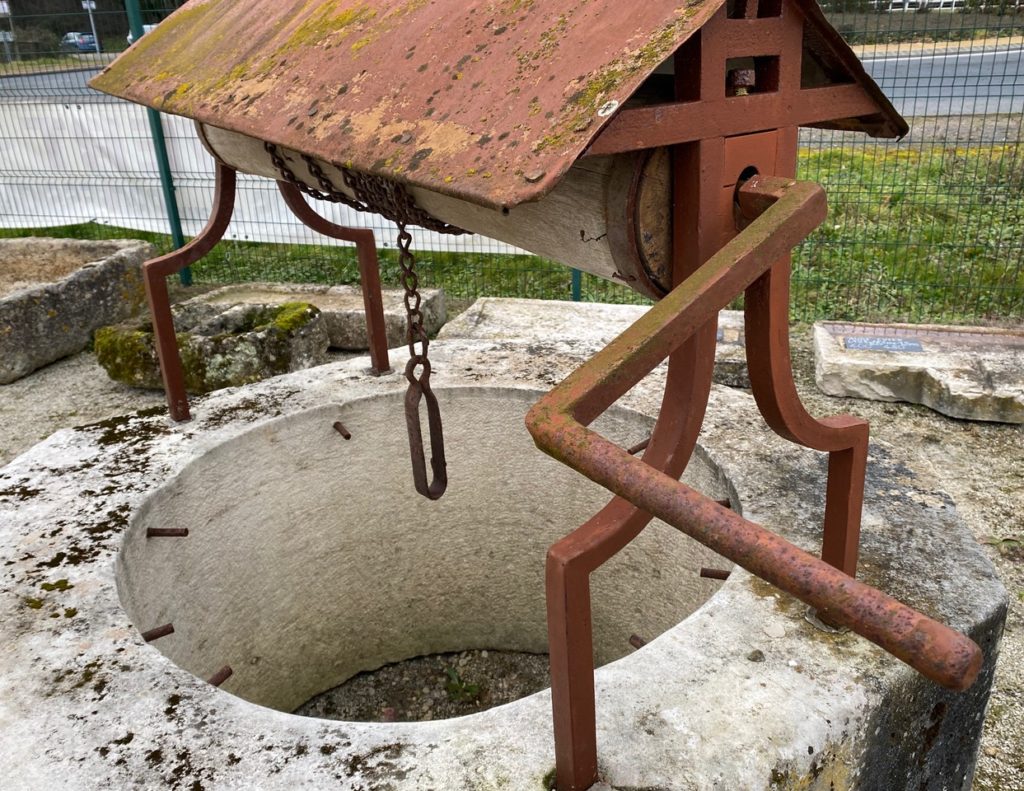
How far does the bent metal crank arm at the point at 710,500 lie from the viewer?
2.69ft

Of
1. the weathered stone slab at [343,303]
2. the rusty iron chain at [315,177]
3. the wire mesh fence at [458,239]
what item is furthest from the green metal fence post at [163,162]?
the rusty iron chain at [315,177]

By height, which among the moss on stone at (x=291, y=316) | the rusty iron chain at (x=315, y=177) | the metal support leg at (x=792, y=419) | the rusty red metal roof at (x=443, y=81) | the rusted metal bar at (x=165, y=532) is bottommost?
the moss on stone at (x=291, y=316)

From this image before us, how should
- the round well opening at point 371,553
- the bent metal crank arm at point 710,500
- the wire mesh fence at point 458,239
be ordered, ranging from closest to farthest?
the bent metal crank arm at point 710,500, the round well opening at point 371,553, the wire mesh fence at point 458,239

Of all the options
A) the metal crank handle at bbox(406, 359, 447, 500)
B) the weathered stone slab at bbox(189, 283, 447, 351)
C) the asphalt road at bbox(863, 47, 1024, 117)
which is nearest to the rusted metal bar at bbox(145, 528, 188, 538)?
the metal crank handle at bbox(406, 359, 447, 500)

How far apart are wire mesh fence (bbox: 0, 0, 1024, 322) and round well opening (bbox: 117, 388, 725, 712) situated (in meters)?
2.90

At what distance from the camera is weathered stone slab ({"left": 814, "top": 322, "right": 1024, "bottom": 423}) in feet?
13.2

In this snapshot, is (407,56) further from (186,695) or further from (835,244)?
(835,244)

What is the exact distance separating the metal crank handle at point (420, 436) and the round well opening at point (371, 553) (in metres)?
0.51

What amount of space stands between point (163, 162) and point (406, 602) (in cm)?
449

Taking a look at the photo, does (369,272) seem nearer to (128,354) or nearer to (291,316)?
(291,316)

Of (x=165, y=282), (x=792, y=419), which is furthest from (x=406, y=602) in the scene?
(x=792, y=419)

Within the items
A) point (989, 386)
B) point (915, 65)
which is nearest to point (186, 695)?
point (989, 386)

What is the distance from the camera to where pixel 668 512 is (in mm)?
958

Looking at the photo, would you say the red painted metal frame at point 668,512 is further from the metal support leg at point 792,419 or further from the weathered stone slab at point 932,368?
the weathered stone slab at point 932,368
